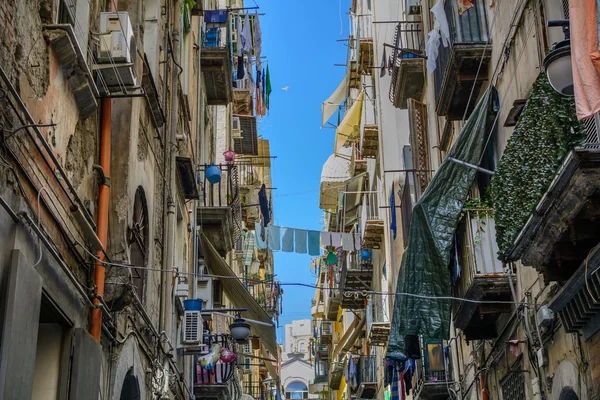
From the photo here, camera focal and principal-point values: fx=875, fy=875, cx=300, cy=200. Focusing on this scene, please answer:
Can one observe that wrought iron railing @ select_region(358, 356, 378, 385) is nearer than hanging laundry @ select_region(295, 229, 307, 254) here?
No

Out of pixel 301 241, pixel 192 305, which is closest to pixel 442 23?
pixel 192 305

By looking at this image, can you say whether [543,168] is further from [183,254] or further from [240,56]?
[240,56]

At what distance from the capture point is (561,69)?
27.2 feet

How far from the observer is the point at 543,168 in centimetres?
894

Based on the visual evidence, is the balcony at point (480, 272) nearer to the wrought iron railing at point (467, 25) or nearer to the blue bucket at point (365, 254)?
the wrought iron railing at point (467, 25)

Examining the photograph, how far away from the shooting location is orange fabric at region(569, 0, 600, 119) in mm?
7605

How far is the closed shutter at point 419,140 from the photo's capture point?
18859 millimetres

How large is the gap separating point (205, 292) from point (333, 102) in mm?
19370

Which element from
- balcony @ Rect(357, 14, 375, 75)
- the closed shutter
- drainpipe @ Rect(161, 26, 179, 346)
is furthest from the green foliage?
balcony @ Rect(357, 14, 375, 75)

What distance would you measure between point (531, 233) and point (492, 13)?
5730 millimetres

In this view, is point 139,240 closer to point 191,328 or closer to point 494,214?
point 191,328

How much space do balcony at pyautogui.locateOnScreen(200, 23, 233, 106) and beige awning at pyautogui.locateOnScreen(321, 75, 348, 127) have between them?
12.5m

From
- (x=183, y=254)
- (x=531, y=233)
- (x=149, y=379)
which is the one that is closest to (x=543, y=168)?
(x=531, y=233)

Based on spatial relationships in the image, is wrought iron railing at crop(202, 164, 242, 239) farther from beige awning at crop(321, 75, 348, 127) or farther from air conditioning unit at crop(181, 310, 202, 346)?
beige awning at crop(321, 75, 348, 127)
